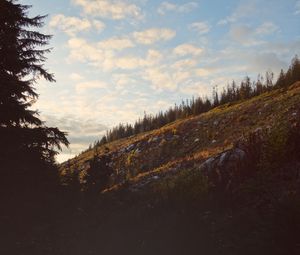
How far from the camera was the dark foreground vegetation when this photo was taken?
437 inches

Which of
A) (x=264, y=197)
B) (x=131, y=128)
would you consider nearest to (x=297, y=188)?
(x=264, y=197)

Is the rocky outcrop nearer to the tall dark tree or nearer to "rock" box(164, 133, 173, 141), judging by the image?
the tall dark tree

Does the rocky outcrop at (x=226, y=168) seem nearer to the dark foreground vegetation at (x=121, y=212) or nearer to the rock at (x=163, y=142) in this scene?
the dark foreground vegetation at (x=121, y=212)

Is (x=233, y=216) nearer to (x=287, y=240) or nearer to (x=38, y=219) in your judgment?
(x=287, y=240)

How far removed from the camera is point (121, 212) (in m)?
17.6

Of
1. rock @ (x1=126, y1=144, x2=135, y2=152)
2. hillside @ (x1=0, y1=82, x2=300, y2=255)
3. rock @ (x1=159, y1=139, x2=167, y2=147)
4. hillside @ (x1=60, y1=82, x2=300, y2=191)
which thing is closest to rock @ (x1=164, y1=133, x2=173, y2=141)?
hillside @ (x1=60, y1=82, x2=300, y2=191)

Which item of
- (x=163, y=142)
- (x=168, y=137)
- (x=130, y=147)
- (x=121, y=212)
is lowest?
(x=121, y=212)

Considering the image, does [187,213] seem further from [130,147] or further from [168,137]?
[130,147]

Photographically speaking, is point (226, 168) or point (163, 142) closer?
point (226, 168)

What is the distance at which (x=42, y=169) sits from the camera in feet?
44.9

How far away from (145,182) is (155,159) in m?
18.9

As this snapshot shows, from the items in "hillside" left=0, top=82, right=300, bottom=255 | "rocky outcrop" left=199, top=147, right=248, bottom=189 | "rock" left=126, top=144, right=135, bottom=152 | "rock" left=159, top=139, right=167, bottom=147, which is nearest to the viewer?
"hillside" left=0, top=82, right=300, bottom=255

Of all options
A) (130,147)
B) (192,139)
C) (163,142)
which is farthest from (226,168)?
(130,147)

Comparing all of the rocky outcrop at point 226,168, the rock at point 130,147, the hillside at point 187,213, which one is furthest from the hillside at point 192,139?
the hillside at point 187,213
